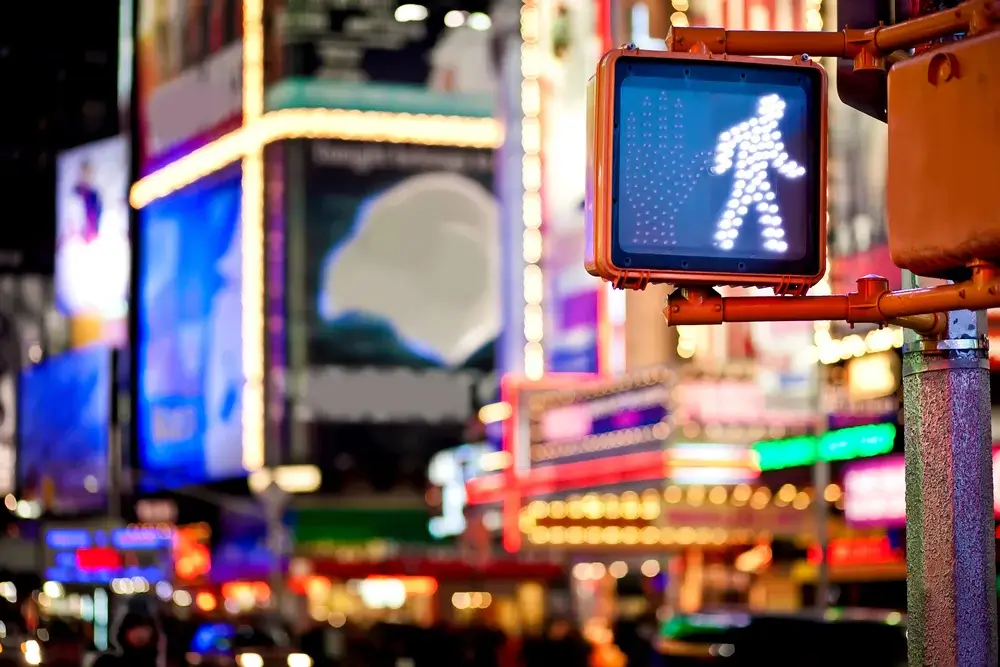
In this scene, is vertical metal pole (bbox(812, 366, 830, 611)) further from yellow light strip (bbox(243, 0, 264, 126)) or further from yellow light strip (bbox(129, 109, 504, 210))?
yellow light strip (bbox(243, 0, 264, 126))

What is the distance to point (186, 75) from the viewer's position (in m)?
83.1

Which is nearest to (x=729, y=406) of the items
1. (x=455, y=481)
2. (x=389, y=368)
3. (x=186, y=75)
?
(x=455, y=481)

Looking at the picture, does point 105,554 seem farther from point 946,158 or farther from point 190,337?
point 190,337

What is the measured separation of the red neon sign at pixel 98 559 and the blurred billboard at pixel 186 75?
4844 cm

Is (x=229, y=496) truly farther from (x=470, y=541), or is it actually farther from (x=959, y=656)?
(x=959, y=656)

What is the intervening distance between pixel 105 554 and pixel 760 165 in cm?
2418

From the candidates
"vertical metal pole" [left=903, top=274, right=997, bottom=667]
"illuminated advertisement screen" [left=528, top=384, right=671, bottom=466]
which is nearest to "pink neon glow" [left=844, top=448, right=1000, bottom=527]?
"illuminated advertisement screen" [left=528, top=384, right=671, bottom=466]

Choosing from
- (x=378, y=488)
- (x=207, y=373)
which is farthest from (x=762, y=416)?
(x=207, y=373)

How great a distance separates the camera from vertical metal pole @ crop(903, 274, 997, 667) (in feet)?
17.8

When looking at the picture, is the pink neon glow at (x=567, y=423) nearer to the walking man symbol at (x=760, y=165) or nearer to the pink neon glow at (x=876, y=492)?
the pink neon glow at (x=876, y=492)

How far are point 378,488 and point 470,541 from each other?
638 inches

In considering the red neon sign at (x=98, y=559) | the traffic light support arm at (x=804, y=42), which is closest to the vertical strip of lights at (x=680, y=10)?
the red neon sign at (x=98, y=559)

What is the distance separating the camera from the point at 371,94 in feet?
245

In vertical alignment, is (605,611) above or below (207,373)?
below
